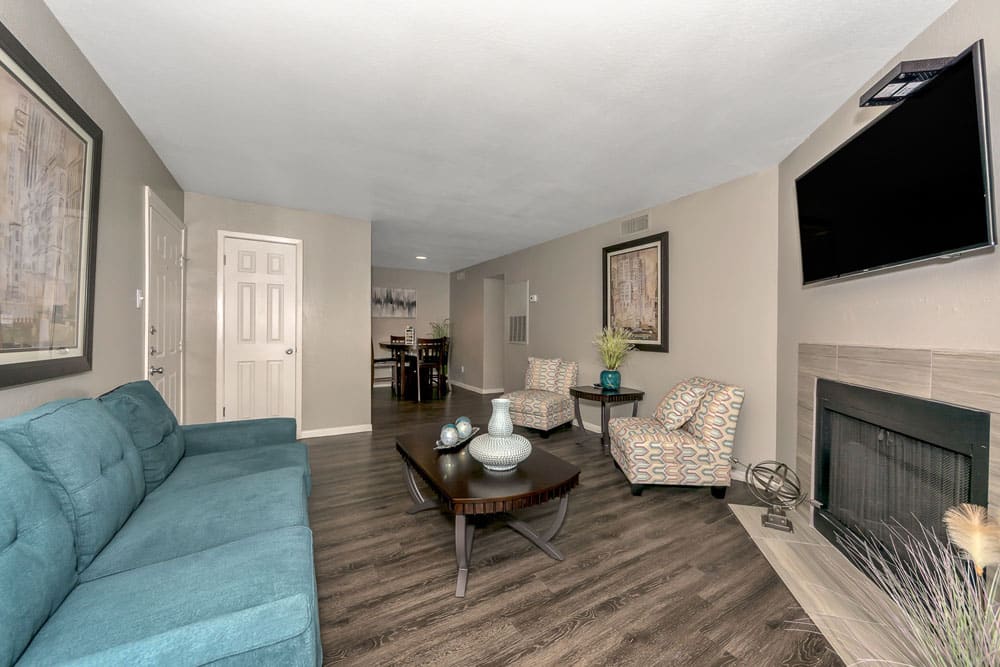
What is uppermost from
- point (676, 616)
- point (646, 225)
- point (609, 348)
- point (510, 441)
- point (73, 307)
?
point (646, 225)

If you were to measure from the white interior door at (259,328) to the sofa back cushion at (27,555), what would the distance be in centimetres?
318

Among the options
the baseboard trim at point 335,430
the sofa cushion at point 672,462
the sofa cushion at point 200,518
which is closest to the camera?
the sofa cushion at point 200,518

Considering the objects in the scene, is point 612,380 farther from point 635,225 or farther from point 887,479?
point 887,479

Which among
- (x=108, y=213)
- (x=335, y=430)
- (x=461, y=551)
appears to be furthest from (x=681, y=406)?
(x=108, y=213)

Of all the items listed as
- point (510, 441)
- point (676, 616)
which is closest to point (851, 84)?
point (510, 441)

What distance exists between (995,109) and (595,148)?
1760mm

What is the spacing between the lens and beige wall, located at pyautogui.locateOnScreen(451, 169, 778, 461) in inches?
118

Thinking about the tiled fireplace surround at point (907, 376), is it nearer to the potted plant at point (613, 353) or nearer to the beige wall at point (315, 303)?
the potted plant at point (613, 353)

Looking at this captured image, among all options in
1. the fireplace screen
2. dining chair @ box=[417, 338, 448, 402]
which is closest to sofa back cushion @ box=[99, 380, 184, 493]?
the fireplace screen

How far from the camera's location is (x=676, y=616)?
1679 mm

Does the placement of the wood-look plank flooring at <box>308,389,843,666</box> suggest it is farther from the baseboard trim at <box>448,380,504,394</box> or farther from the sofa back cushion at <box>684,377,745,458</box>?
the baseboard trim at <box>448,380,504,394</box>

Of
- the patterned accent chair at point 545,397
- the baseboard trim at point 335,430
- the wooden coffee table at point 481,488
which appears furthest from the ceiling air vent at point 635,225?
the baseboard trim at point 335,430

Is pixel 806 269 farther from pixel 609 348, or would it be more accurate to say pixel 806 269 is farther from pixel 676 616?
pixel 676 616

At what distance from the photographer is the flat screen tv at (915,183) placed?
4.44ft
